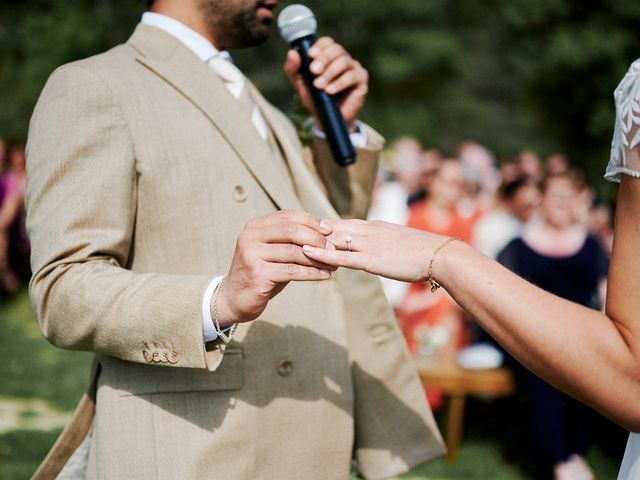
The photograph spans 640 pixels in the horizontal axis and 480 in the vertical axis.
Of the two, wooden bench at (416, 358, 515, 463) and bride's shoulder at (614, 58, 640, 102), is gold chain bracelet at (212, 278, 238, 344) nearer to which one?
bride's shoulder at (614, 58, 640, 102)

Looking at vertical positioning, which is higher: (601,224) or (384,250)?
(384,250)

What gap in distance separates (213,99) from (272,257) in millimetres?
716

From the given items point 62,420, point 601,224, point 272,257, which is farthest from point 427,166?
point 272,257

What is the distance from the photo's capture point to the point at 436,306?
7.02 metres

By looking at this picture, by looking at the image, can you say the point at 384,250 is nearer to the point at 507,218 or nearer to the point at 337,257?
the point at 337,257

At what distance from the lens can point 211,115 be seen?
7.52 ft

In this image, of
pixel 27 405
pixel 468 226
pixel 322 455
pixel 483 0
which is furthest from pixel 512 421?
pixel 483 0

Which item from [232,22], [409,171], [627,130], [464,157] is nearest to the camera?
[627,130]

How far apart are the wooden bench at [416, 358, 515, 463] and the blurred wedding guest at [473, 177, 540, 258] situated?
5.34 feet

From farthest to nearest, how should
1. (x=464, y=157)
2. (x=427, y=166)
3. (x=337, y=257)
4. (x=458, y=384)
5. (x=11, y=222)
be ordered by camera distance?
1. (x=464, y=157)
2. (x=11, y=222)
3. (x=427, y=166)
4. (x=458, y=384)
5. (x=337, y=257)

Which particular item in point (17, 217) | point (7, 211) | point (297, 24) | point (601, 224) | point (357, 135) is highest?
point (297, 24)

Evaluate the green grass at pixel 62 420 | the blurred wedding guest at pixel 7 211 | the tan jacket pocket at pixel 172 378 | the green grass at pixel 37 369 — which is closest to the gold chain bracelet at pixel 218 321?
the tan jacket pocket at pixel 172 378

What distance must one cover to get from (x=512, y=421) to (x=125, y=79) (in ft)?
19.7

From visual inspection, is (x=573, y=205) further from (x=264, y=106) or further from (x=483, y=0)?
(x=483, y=0)
